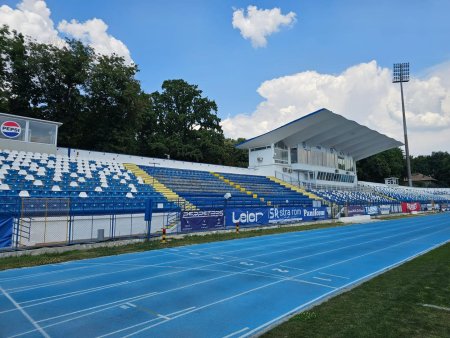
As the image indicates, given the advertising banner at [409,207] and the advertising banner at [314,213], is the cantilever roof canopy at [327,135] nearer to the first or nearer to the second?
the advertising banner at [409,207]

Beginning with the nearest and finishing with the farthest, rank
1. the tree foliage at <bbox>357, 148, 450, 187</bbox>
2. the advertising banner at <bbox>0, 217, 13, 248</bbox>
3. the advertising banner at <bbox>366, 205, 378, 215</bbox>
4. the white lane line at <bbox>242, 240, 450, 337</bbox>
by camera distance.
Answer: the white lane line at <bbox>242, 240, 450, 337</bbox>
the advertising banner at <bbox>0, 217, 13, 248</bbox>
the advertising banner at <bbox>366, 205, 378, 215</bbox>
the tree foliage at <bbox>357, 148, 450, 187</bbox>

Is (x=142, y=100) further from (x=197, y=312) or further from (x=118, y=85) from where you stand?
(x=197, y=312)

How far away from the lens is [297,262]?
12.2 m

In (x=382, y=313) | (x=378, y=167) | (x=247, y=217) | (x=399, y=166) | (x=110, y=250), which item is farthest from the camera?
(x=399, y=166)

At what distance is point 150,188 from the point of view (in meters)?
23.5

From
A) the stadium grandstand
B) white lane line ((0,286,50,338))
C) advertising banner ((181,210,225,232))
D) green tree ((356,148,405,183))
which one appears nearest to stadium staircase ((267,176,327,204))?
the stadium grandstand

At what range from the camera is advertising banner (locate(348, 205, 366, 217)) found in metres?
35.3

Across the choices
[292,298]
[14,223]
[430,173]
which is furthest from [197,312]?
[430,173]

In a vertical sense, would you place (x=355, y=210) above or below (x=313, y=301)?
above

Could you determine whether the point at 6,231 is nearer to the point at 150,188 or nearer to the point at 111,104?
the point at 150,188

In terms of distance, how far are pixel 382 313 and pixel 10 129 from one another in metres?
23.5

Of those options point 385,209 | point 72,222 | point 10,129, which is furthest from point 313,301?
point 385,209

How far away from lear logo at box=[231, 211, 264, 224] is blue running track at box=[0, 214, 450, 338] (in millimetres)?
7886

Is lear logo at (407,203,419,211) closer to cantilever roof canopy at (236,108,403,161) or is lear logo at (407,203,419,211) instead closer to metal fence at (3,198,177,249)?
cantilever roof canopy at (236,108,403,161)
